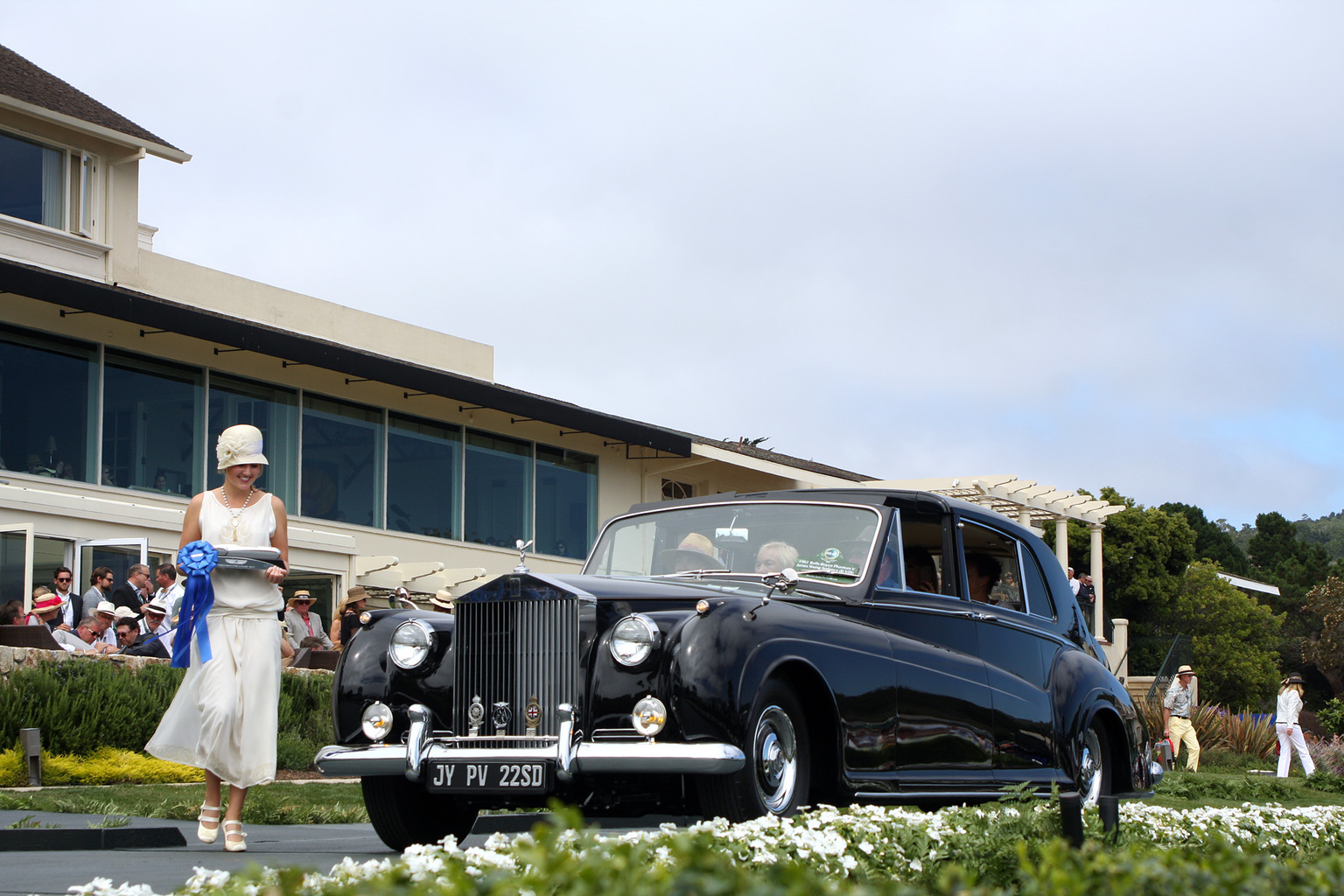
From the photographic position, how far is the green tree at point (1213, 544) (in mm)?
71125

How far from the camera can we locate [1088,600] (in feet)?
71.4

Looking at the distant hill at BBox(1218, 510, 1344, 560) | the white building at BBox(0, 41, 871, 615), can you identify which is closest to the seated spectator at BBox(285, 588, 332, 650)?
the white building at BBox(0, 41, 871, 615)

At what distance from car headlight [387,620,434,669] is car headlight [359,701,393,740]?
0.21m

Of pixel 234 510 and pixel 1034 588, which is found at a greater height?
pixel 234 510

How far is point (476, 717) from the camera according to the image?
671 cm

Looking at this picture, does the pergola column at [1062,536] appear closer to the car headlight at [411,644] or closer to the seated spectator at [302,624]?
the seated spectator at [302,624]

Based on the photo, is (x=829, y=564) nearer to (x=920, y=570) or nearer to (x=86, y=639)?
(x=920, y=570)

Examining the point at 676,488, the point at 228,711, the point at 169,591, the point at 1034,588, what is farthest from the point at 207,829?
the point at 676,488

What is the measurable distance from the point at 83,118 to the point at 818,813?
19402 mm

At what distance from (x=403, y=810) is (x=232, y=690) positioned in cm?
97

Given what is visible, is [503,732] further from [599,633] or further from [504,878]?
[504,878]

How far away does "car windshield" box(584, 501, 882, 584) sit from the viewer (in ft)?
26.6

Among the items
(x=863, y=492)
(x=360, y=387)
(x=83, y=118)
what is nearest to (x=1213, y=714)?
(x=360, y=387)

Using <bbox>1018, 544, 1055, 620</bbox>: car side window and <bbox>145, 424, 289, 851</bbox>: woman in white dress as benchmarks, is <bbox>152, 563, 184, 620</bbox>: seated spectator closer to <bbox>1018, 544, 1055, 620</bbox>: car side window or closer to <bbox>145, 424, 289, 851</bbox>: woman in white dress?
<bbox>145, 424, 289, 851</bbox>: woman in white dress
